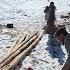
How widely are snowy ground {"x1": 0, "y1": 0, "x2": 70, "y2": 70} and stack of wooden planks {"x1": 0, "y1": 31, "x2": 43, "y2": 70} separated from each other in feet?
0.74

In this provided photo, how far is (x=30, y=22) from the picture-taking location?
1338 centimetres

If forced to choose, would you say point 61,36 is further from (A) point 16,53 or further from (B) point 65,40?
(A) point 16,53

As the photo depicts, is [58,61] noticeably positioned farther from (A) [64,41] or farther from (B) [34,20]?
(B) [34,20]

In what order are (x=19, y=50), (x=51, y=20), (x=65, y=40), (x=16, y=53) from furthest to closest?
(x=51, y=20), (x=19, y=50), (x=16, y=53), (x=65, y=40)

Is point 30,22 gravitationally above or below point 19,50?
above

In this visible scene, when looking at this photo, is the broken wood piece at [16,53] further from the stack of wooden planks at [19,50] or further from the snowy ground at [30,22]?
the snowy ground at [30,22]

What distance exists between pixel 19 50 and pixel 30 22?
5.12 metres

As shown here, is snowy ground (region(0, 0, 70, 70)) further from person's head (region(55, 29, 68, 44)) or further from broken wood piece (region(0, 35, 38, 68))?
person's head (region(55, 29, 68, 44))

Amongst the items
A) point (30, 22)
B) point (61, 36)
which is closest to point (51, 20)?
point (30, 22)

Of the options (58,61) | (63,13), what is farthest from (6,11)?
(58,61)

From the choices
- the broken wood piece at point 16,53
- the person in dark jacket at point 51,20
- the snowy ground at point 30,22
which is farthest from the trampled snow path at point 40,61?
the person in dark jacket at point 51,20

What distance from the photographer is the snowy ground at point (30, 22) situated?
8.48m

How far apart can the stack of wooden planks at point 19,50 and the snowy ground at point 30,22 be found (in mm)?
227

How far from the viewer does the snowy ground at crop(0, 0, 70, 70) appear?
334 inches
